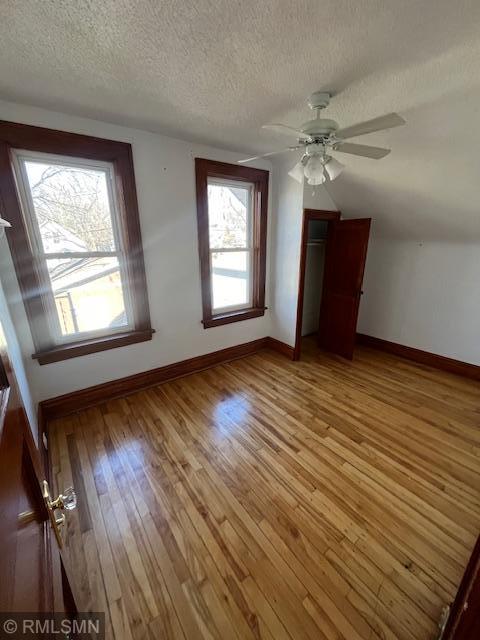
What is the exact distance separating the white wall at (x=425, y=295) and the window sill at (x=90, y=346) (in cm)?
316

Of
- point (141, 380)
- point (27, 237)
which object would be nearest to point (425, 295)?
point (141, 380)

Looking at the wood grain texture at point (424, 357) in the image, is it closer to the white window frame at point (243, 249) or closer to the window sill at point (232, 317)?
the window sill at point (232, 317)

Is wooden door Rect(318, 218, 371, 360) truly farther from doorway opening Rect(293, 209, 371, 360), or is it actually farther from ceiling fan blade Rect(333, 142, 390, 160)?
ceiling fan blade Rect(333, 142, 390, 160)

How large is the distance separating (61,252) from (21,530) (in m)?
2.23

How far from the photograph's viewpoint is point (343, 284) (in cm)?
347

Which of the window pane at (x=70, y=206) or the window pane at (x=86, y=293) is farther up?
the window pane at (x=70, y=206)

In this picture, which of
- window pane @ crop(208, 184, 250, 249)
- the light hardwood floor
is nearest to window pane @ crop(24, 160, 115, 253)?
window pane @ crop(208, 184, 250, 249)

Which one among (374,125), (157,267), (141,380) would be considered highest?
(374,125)

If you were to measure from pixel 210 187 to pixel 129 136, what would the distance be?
2.98ft

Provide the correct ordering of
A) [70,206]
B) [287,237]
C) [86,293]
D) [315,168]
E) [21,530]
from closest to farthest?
[21,530] < [315,168] < [70,206] < [86,293] < [287,237]

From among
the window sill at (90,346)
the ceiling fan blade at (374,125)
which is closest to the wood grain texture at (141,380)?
the window sill at (90,346)

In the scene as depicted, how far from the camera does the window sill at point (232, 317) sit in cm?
317

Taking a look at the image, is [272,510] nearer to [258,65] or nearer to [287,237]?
[258,65]

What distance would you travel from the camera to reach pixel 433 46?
1.22 meters
